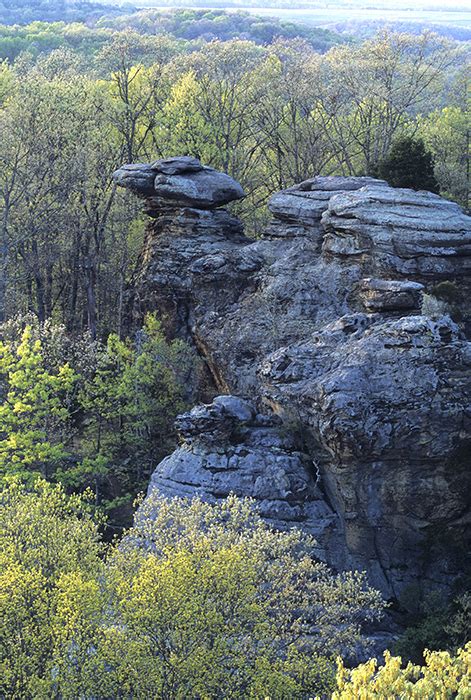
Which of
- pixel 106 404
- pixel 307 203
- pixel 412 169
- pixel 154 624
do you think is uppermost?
pixel 412 169

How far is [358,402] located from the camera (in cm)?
3322

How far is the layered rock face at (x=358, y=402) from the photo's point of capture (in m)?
33.3

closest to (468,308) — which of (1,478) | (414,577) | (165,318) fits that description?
(414,577)

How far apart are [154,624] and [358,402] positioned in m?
12.6

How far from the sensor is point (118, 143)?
62.8 meters

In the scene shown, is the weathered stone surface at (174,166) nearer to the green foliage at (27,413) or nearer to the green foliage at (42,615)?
the green foliage at (27,413)

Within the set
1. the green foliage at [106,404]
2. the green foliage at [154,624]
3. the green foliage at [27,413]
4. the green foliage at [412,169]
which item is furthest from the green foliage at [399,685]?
the green foliage at [412,169]

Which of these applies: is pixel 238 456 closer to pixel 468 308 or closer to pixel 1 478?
pixel 1 478

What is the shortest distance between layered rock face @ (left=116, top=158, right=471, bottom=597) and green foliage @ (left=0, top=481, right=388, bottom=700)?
264 inches

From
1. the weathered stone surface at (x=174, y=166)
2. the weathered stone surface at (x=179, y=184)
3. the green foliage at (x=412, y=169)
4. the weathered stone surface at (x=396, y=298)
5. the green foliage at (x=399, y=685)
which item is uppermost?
the green foliage at (x=412, y=169)

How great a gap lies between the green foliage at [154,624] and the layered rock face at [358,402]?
6708mm

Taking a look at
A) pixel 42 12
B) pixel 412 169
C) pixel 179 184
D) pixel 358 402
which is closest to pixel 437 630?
pixel 358 402

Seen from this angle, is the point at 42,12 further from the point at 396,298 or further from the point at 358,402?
the point at 358,402

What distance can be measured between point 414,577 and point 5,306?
1251 inches
